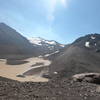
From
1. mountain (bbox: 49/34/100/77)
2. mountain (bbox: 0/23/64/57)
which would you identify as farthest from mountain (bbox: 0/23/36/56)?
mountain (bbox: 49/34/100/77)

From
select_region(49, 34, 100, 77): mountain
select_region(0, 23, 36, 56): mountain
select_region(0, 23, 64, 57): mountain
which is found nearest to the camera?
select_region(49, 34, 100, 77): mountain

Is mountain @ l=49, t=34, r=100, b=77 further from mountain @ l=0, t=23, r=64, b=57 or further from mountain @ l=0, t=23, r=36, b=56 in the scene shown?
mountain @ l=0, t=23, r=36, b=56

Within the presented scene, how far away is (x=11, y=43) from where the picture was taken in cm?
13675

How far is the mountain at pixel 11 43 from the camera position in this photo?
124719 millimetres

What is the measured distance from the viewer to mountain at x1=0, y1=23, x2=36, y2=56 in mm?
124719

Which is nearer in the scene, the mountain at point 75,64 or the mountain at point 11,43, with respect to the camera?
the mountain at point 75,64

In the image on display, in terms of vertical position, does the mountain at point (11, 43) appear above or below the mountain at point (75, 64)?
above

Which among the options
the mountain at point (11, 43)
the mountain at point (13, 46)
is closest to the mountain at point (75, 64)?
the mountain at point (13, 46)

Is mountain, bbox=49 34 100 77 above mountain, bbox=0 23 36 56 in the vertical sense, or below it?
below

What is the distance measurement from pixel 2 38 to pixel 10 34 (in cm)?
1315

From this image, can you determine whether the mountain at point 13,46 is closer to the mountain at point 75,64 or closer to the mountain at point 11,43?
the mountain at point 11,43

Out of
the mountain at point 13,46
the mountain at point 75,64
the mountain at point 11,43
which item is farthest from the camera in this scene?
the mountain at point 11,43

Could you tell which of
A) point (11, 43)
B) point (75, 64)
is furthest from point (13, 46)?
point (75, 64)

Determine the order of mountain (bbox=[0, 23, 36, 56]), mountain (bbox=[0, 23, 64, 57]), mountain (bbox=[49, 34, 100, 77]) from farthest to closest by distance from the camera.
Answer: mountain (bbox=[0, 23, 36, 56]) → mountain (bbox=[0, 23, 64, 57]) → mountain (bbox=[49, 34, 100, 77])
